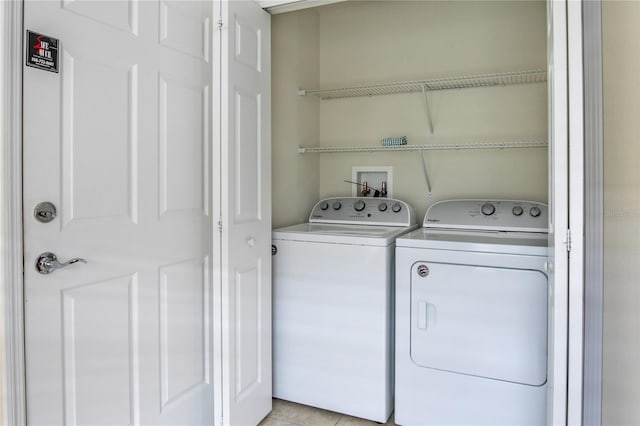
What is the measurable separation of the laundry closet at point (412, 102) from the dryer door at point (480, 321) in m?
0.89

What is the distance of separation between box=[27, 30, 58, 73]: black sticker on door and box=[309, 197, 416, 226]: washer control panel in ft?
5.89

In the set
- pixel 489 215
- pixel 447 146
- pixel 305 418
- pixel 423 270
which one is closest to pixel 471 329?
pixel 423 270

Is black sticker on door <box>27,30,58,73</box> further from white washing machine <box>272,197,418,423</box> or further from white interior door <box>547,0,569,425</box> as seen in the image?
white interior door <box>547,0,569,425</box>

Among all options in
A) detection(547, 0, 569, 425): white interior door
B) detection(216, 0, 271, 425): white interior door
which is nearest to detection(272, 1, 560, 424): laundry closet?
detection(216, 0, 271, 425): white interior door

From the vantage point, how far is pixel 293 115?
8.91 ft

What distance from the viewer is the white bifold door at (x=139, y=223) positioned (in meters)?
1.24

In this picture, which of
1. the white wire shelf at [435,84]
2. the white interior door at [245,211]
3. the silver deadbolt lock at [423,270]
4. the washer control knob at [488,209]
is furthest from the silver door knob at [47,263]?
the washer control knob at [488,209]

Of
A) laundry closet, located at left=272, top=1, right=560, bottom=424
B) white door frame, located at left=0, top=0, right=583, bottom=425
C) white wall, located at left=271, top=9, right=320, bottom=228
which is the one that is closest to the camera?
white door frame, located at left=0, top=0, right=583, bottom=425

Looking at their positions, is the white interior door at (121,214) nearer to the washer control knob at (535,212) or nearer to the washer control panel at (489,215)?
the washer control panel at (489,215)

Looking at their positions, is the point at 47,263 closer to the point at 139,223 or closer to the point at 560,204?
the point at 139,223

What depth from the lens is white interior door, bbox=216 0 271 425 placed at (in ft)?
5.84

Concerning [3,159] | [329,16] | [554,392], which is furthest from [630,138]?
[329,16]

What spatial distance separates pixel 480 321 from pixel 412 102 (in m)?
1.56

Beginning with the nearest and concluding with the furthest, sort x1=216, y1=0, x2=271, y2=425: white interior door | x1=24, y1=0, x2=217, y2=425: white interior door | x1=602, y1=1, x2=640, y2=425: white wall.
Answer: x1=602, y1=1, x2=640, y2=425: white wall < x1=24, y1=0, x2=217, y2=425: white interior door < x1=216, y1=0, x2=271, y2=425: white interior door
